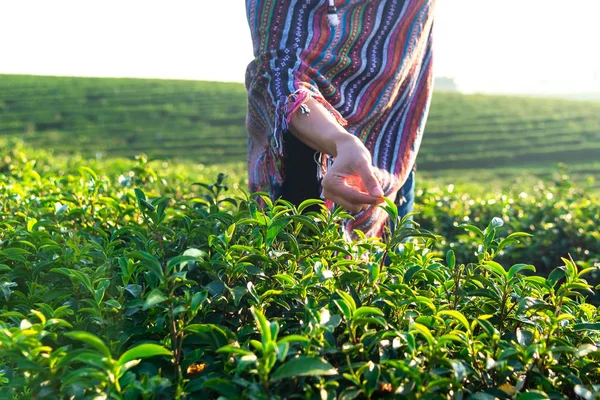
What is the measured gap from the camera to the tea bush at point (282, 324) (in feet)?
3.42

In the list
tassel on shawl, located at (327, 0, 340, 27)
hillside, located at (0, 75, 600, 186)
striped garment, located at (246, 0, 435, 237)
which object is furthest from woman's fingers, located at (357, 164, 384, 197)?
hillside, located at (0, 75, 600, 186)

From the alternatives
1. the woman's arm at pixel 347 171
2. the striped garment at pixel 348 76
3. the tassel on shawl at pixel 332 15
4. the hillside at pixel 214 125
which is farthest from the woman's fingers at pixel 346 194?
the hillside at pixel 214 125

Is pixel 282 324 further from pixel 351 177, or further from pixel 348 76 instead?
pixel 348 76

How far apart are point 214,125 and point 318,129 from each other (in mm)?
25488

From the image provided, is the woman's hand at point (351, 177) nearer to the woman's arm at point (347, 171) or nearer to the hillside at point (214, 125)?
the woman's arm at point (347, 171)

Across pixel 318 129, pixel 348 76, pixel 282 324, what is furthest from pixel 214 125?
pixel 282 324

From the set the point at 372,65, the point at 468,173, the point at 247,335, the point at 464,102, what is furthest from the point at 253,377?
the point at 464,102

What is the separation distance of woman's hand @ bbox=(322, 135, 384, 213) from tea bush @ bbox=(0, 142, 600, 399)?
4.0 inches

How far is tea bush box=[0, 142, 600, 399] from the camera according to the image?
1.04m

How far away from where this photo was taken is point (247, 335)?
50.9 inches

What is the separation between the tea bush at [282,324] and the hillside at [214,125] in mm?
18319

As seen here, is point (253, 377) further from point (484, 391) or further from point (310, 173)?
point (310, 173)

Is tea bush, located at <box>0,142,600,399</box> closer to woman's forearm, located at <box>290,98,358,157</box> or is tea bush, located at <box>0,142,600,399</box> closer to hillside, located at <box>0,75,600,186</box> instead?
woman's forearm, located at <box>290,98,358,157</box>

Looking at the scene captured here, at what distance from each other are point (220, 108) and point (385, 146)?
2748 cm
